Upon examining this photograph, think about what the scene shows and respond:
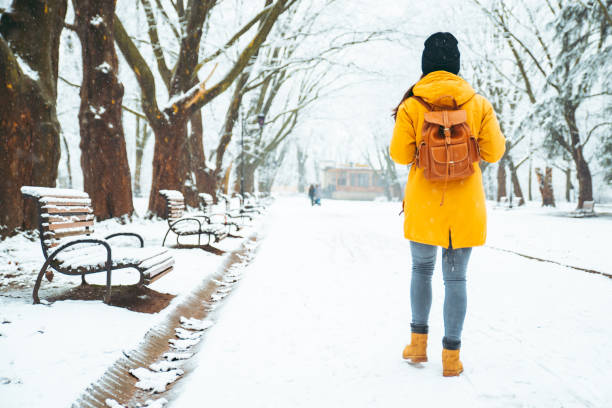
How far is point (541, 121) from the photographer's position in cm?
1712

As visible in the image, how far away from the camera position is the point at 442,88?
7.89 feet

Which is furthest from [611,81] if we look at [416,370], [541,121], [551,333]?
[416,370]

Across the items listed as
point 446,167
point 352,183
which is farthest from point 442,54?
point 352,183

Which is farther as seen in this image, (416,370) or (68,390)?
(416,370)

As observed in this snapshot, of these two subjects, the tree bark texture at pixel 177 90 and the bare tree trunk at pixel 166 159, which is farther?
the bare tree trunk at pixel 166 159

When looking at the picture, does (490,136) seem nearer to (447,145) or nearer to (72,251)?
(447,145)

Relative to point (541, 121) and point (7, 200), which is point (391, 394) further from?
point (541, 121)

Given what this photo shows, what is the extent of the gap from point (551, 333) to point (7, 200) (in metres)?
6.61

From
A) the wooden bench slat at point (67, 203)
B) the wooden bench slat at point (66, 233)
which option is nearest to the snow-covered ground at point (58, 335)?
the wooden bench slat at point (66, 233)

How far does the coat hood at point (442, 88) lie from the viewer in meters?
2.41

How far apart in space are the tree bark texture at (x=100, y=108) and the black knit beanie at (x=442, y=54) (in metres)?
7.88

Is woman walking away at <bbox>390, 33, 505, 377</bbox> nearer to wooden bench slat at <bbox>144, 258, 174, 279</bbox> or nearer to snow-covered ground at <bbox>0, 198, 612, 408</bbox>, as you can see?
snow-covered ground at <bbox>0, 198, 612, 408</bbox>

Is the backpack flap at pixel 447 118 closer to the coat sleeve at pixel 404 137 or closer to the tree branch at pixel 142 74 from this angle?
the coat sleeve at pixel 404 137

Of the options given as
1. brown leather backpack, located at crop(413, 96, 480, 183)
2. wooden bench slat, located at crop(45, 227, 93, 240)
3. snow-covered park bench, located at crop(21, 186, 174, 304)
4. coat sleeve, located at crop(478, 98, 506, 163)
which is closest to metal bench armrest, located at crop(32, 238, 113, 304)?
snow-covered park bench, located at crop(21, 186, 174, 304)
